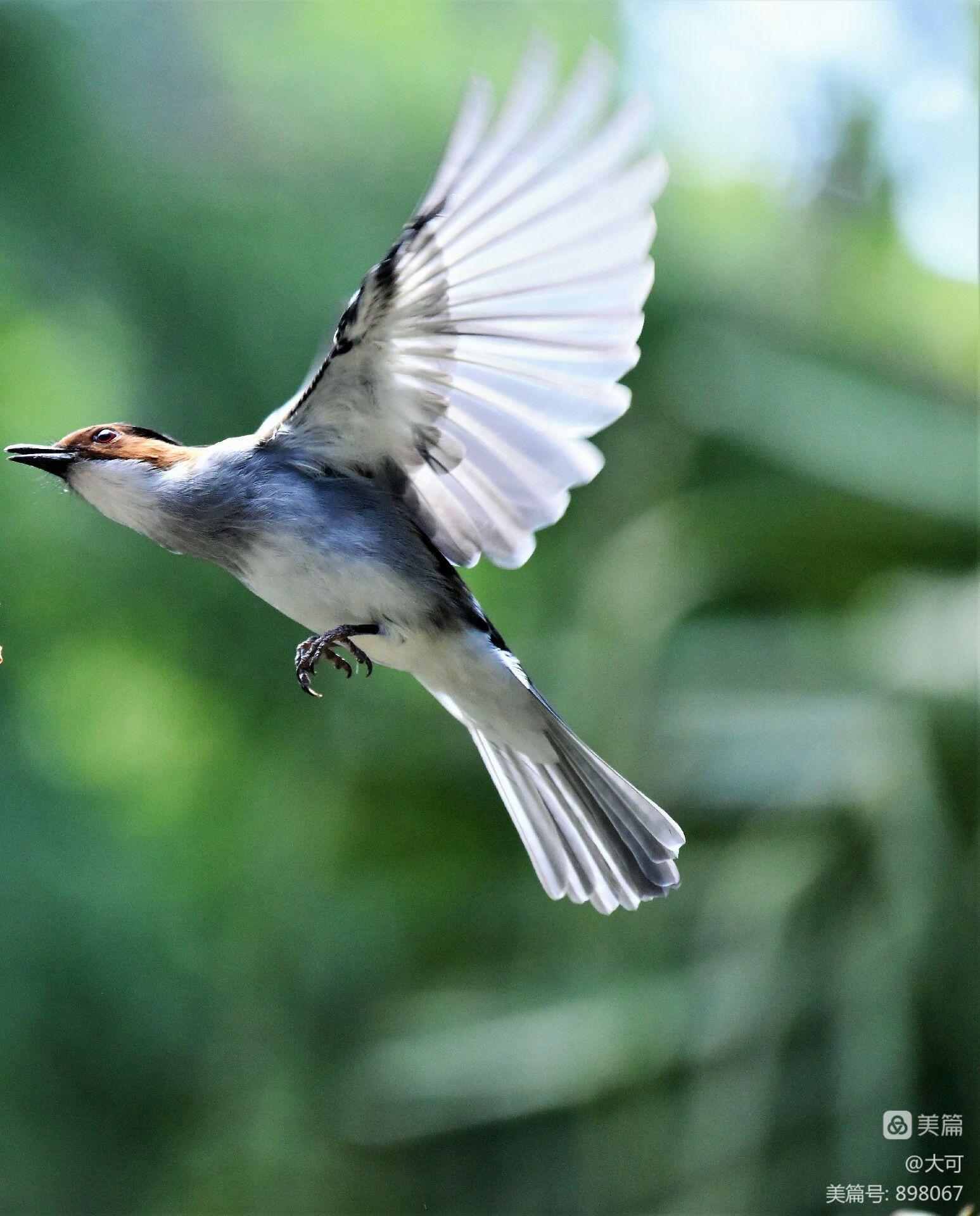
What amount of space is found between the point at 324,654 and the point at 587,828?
45 centimetres

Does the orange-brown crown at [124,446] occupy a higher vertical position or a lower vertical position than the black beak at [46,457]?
higher

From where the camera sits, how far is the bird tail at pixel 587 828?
152cm

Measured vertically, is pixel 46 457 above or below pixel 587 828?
above

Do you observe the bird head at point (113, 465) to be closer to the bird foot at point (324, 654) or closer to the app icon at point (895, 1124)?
the bird foot at point (324, 654)

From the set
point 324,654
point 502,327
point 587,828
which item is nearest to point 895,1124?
point 587,828

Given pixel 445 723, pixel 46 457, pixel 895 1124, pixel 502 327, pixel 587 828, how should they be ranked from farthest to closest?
pixel 445 723, pixel 895 1124, pixel 587 828, pixel 46 457, pixel 502 327

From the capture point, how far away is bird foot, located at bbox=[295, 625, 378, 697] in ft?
4.15

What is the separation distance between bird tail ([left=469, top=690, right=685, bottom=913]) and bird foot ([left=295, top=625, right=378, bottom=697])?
266 millimetres

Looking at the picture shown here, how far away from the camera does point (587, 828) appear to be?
1.57 meters

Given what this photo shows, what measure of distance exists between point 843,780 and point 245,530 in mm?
1597

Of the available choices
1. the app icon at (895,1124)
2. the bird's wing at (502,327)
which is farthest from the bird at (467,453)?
the app icon at (895,1124)

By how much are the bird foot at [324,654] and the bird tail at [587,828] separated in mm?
266

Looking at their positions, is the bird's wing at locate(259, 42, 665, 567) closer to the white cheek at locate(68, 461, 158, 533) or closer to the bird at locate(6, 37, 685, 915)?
the bird at locate(6, 37, 685, 915)

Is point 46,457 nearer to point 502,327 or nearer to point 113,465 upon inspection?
point 113,465
